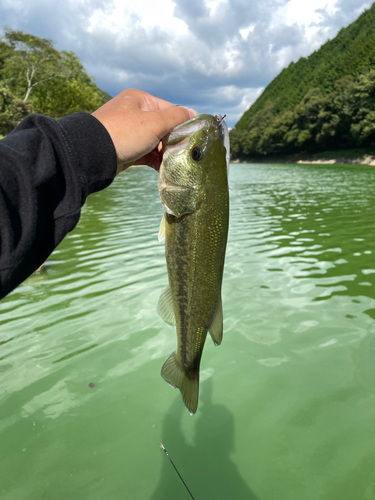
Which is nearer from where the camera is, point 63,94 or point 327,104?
point 63,94

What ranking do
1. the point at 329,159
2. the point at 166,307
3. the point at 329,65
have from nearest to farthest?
the point at 166,307
the point at 329,159
the point at 329,65

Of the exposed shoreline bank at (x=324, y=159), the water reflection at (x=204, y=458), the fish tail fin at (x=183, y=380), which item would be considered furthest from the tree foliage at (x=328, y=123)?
the fish tail fin at (x=183, y=380)

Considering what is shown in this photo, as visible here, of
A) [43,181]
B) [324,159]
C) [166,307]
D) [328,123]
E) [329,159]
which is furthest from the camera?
[324,159]

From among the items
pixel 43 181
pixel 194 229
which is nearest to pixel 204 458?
pixel 194 229

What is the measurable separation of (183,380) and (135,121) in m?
1.79

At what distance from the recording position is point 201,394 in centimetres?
431

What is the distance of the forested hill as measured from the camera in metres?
65.4

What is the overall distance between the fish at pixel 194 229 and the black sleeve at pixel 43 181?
50 cm

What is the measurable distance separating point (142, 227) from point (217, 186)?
11335 millimetres

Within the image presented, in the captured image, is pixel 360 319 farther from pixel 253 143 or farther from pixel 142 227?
pixel 253 143

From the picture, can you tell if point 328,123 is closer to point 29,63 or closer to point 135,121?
point 29,63

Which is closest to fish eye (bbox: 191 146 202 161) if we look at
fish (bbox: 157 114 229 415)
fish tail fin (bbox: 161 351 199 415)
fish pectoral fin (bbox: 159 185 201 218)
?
fish (bbox: 157 114 229 415)

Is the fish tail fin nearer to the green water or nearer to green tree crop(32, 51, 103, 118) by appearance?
the green water

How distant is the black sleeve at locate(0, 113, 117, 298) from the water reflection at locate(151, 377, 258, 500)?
279 centimetres
